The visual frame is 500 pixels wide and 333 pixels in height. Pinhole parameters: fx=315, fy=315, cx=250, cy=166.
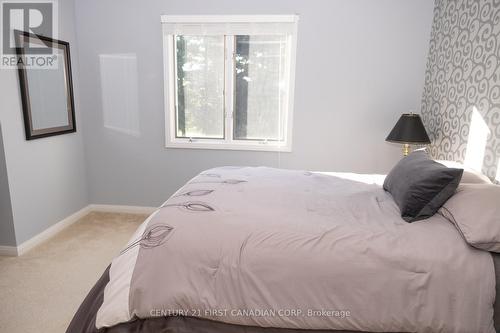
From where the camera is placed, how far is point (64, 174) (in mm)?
3305

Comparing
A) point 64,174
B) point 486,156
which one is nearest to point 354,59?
point 486,156

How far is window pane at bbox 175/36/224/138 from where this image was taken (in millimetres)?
3383

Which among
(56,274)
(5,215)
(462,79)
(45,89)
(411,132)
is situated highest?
(462,79)

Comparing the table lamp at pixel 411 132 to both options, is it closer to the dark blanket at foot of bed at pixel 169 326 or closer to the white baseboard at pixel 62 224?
the dark blanket at foot of bed at pixel 169 326

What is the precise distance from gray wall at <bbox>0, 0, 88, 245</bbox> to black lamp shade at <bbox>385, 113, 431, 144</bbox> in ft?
10.7

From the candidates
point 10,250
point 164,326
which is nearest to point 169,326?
point 164,326

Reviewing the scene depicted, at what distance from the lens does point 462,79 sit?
2398mm

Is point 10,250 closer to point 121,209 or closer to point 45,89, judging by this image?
point 121,209

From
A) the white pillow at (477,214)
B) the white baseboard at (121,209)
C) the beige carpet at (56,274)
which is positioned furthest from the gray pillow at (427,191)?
the white baseboard at (121,209)

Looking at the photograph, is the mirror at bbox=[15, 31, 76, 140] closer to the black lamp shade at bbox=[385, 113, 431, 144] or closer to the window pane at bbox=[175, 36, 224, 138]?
the window pane at bbox=[175, 36, 224, 138]

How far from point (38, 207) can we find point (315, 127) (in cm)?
282

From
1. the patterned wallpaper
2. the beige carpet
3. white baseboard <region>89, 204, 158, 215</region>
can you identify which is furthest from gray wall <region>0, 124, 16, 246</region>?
the patterned wallpaper

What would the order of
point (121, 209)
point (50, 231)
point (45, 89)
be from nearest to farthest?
point (45, 89), point (50, 231), point (121, 209)

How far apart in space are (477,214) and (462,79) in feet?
4.72
